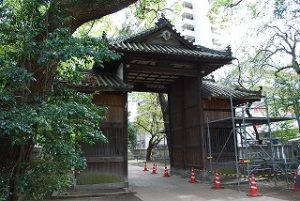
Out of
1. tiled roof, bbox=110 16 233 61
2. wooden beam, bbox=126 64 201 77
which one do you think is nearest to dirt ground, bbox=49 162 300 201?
A: wooden beam, bbox=126 64 201 77

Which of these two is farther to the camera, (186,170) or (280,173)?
(186,170)

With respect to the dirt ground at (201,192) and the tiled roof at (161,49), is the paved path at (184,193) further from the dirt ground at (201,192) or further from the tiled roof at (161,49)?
the tiled roof at (161,49)

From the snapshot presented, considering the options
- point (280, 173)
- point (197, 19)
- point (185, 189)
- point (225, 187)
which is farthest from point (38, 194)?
point (197, 19)

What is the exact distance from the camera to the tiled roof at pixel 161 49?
15.2 meters

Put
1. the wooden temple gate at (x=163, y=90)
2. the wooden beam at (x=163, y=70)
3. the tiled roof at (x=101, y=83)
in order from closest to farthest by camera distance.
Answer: the tiled roof at (x=101, y=83) → the wooden temple gate at (x=163, y=90) → the wooden beam at (x=163, y=70)

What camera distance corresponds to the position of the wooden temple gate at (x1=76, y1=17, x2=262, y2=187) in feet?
49.4

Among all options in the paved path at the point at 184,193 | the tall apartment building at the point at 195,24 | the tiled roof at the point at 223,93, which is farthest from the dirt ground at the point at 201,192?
the tall apartment building at the point at 195,24

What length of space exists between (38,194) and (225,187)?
10.2 m

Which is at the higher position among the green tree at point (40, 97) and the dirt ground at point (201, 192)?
the green tree at point (40, 97)

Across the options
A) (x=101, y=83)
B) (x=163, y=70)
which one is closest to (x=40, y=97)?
(x=101, y=83)

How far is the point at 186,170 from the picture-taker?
19078 millimetres

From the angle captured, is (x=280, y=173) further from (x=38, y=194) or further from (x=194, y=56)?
(x=38, y=194)

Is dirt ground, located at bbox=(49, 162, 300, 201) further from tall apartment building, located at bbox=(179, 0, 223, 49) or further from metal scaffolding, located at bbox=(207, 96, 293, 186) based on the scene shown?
tall apartment building, located at bbox=(179, 0, 223, 49)

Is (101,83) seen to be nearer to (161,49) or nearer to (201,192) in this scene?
(161,49)
